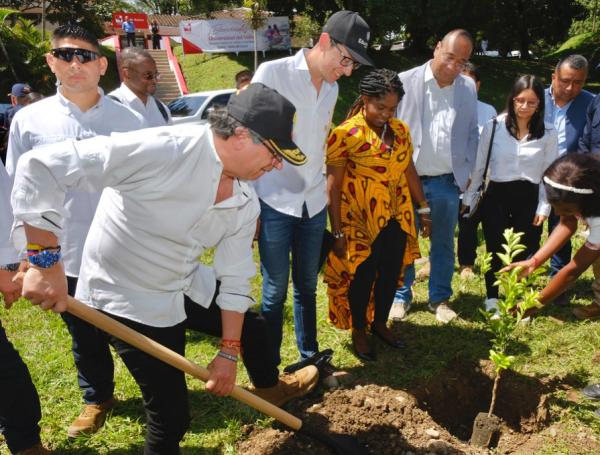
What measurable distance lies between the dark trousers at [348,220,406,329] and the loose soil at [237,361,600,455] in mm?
590

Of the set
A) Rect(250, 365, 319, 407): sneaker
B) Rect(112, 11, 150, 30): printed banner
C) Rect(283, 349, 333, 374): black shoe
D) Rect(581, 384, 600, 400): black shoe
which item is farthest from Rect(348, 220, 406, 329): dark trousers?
Rect(112, 11, 150, 30): printed banner

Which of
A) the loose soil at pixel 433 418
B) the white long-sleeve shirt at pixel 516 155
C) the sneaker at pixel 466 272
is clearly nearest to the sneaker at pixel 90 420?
the loose soil at pixel 433 418

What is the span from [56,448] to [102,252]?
155 centimetres

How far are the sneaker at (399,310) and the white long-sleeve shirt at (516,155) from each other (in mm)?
1300

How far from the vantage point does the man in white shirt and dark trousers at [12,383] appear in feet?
8.18

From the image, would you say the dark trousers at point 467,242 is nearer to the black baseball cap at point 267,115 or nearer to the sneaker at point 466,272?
the sneaker at point 466,272

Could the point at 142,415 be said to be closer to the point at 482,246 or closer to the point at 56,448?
the point at 56,448

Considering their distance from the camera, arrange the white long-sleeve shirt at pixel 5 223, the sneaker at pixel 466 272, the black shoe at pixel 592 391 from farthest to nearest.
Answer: the sneaker at pixel 466 272 → the black shoe at pixel 592 391 → the white long-sleeve shirt at pixel 5 223

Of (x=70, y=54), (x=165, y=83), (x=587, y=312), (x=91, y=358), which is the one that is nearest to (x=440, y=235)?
(x=587, y=312)

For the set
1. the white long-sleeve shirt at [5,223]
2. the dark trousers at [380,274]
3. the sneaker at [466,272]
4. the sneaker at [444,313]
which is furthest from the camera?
the sneaker at [466,272]

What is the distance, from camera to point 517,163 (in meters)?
4.05

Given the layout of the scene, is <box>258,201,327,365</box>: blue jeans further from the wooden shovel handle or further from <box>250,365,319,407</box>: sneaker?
Result: the wooden shovel handle

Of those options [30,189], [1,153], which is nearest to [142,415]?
[30,189]

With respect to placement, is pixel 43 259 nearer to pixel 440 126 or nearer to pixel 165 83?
pixel 440 126
